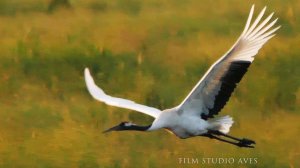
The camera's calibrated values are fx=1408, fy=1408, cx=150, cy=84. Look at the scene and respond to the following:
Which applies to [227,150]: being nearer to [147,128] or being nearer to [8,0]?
[147,128]

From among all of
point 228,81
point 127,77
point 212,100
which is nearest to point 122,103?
point 212,100

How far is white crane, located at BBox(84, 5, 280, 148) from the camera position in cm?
870

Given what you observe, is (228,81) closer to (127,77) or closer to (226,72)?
(226,72)

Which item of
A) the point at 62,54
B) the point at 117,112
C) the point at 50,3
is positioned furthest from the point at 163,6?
the point at 117,112

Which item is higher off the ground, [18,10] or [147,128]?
[147,128]

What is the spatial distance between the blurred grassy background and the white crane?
37 cm

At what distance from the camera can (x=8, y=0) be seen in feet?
45.5

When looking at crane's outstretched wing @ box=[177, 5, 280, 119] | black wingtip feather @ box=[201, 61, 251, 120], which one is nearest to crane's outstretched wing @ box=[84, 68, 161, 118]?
crane's outstretched wing @ box=[177, 5, 280, 119]

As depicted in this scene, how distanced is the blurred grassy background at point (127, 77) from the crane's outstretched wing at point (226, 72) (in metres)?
0.59

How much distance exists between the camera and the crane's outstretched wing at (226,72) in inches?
342

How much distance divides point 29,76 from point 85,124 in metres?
1.48

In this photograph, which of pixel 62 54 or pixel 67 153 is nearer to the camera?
pixel 67 153

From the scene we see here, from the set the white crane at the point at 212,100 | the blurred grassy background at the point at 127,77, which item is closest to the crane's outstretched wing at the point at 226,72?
the white crane at the point at 212,100

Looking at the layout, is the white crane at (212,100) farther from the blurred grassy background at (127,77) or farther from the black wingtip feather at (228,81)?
the blurred grassy background at (127,77)
